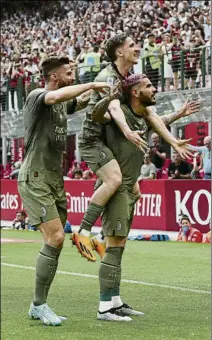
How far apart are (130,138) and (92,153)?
671mm

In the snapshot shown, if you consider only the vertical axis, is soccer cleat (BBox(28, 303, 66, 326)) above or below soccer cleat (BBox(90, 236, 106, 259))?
below

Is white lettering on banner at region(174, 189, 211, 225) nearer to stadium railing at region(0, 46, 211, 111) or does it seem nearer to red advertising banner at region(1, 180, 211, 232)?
red advertising banner at region(1, 180, 211, 232)

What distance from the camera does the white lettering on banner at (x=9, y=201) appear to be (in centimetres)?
2773

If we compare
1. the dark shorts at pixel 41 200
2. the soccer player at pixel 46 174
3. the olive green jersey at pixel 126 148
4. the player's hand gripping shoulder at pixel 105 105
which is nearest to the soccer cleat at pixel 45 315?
the soccer player at pixel 46 174

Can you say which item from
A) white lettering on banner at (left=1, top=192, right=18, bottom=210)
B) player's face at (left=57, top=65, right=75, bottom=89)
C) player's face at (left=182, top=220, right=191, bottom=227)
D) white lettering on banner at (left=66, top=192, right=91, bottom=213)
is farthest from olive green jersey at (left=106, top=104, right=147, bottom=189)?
white lettering on banner at (left=1, top=192, right=18, bottom=210)

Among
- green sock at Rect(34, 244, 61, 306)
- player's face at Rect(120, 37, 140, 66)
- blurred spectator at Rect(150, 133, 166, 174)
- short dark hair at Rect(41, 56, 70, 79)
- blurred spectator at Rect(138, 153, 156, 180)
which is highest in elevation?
player's face at Rect(120, 37, 140, 66)

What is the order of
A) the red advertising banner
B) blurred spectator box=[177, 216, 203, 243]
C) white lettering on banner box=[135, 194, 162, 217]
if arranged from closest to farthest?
blurred spectator box=[177, 216, 203, 243], the red advertising banner, white lettering on banner box=[135, 194, 162, 217]

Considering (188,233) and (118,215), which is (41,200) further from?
(188,233)

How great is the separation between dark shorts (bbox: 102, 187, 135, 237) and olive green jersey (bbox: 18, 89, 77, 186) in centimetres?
54

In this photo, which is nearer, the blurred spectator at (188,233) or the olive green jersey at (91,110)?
the olive green jersey at (91,110)

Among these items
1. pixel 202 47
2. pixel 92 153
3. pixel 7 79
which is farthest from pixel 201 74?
pixel 92 153

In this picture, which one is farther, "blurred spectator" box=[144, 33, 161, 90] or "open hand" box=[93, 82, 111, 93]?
"blurred spectator" box=[144, 33, 161, 90]

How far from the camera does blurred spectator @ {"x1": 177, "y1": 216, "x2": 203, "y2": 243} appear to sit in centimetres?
1920

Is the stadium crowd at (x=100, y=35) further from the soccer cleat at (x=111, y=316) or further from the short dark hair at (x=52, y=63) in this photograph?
the soccer cleat at (x=111, y=316)
